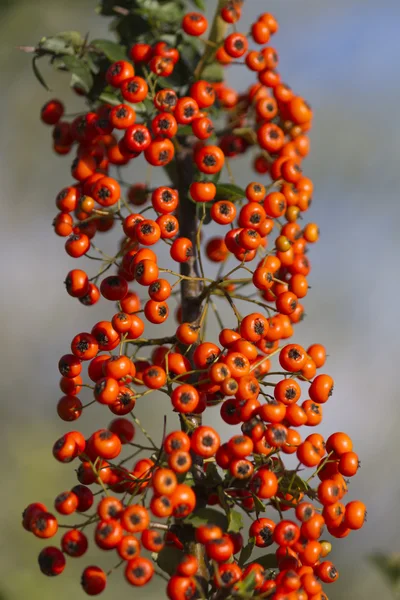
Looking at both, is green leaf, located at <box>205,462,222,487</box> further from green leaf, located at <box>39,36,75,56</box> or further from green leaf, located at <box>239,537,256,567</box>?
green leaf, located at <box>39,36,75,56</box>

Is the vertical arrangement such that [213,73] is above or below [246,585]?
above

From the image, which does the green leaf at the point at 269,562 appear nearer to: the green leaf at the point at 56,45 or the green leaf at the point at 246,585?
the green leaf at the point at 246,585

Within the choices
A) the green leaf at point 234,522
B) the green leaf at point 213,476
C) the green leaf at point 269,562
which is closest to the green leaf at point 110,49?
the green leaf at point 213,476

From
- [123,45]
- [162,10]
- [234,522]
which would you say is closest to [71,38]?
[123,45]

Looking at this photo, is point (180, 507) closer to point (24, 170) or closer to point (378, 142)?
point (24, 170)

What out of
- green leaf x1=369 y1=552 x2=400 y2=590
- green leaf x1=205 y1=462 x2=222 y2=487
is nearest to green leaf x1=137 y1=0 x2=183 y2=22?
green leaf x1=205 y1=462 x2=222 y2=487

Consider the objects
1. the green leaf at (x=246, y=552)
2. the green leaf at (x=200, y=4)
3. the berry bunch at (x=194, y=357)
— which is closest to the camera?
the berry bunch at (x=194, y=357)

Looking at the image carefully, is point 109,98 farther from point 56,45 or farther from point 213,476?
point 213,476
